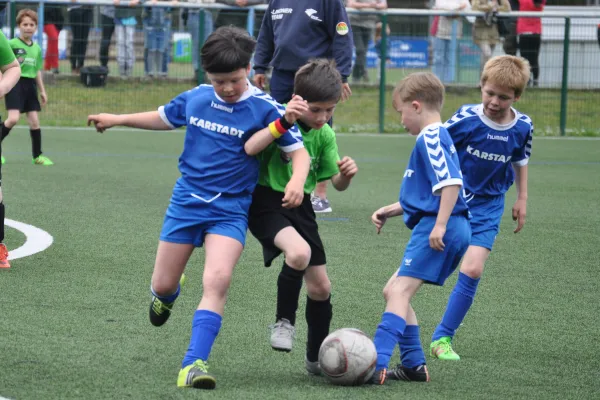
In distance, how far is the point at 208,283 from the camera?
4637 mm

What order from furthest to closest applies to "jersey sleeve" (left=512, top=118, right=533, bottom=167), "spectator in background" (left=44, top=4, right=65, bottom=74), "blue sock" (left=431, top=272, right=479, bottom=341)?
"spectator in background" (left=44, top=4, right=65, bottom=74) < "jersey sleeve" (left=512, top=118, right=533, bottom=167) < "blue sock" (left=431, top=272, right=479, bottom=341)

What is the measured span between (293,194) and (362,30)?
13.7 metres

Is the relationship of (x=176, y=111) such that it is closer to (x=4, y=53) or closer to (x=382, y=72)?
(x=4, y=53)

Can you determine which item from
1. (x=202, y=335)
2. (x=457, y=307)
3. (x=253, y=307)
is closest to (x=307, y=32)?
(x=253, y=307)

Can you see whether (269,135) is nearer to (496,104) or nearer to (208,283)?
(208,283)

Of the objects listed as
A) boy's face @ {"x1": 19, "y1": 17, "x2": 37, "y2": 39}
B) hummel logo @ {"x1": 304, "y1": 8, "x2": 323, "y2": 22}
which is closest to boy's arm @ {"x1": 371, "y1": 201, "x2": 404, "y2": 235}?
hummel logo @ {"x1": 304, "y1": 8, "x2": 323, "y2": 22}

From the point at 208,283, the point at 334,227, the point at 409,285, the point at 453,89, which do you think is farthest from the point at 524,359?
the point at 453,89

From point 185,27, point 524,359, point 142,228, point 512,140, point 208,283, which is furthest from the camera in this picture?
point 185,27

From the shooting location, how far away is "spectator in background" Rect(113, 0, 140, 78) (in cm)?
1756

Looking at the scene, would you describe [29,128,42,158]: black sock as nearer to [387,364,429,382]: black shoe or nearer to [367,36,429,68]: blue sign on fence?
[367,36,429,68]: blue sign on fence

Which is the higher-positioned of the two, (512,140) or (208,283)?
(512,140)

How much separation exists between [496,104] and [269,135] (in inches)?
54.8

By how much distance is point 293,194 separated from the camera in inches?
182

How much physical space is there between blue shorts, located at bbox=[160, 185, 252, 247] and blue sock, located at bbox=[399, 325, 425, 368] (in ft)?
2.75
